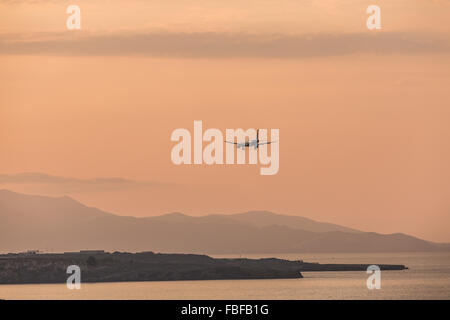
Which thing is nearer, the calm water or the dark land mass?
the calm water

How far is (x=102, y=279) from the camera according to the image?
167500 millimetres

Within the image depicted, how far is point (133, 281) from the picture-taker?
549 ft

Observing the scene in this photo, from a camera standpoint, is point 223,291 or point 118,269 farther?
point 118,269

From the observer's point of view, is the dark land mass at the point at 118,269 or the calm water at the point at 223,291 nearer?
the calm water at the point at 223,291
